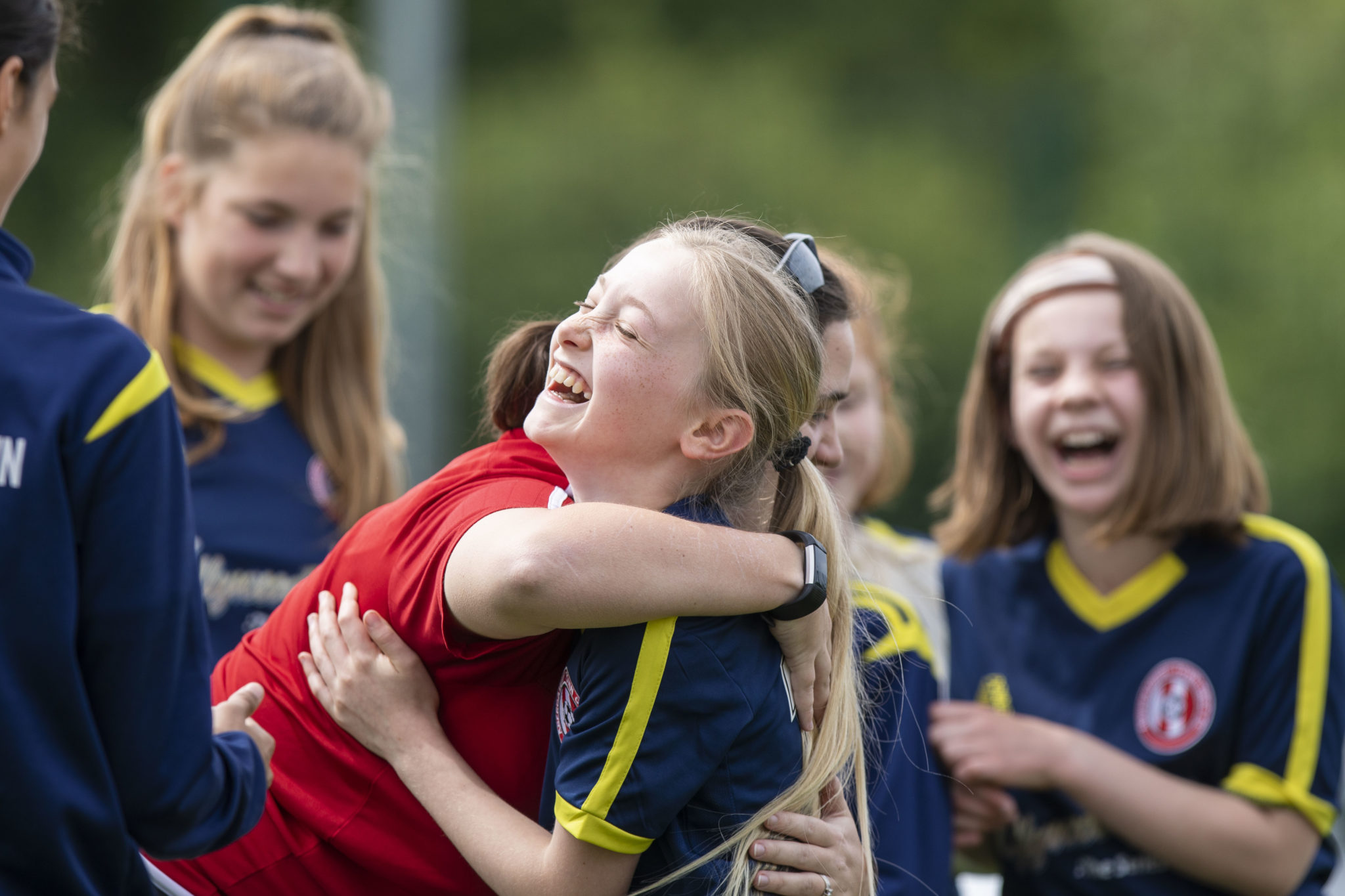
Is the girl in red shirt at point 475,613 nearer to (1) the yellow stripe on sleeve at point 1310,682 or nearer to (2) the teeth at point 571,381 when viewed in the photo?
(2) the teeth at point 571,381

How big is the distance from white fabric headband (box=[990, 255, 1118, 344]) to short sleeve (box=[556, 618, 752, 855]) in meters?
1.87

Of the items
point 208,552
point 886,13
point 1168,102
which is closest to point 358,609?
point 208,552

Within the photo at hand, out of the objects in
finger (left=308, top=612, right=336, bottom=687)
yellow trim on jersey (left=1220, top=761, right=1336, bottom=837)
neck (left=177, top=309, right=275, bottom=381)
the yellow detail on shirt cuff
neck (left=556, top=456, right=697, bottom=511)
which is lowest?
yellow trim on jersey (left=1220, top=761, right=1336, bottom=837)

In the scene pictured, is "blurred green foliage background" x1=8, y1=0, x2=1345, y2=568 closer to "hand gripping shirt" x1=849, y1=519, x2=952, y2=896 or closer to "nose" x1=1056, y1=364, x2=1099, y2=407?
"nose" x1=1056, y1=364, x2=1099, y2=407

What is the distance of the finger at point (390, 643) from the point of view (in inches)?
75.3

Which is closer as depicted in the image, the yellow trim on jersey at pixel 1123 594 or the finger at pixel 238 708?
the finger at pixel 238 708

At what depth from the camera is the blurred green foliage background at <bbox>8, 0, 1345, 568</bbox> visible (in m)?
12.4

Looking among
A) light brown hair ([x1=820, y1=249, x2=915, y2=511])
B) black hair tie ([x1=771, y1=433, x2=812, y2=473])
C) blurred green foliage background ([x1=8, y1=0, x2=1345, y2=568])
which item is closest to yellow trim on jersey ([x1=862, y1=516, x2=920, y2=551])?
light brown hair ([x1=820, y1=249, x2=915, y2=511])

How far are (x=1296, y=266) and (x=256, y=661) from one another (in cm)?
1202

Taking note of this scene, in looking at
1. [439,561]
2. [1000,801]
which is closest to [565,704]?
[439,561]

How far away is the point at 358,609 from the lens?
1.97 meters

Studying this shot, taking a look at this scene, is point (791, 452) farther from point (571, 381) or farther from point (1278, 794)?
point (1278, 794)

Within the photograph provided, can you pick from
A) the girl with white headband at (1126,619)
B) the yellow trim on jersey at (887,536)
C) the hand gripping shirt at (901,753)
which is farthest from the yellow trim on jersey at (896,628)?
the yellow trim on jersey at (887,536)

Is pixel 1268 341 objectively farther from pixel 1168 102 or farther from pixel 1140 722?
pixel 1140 722
